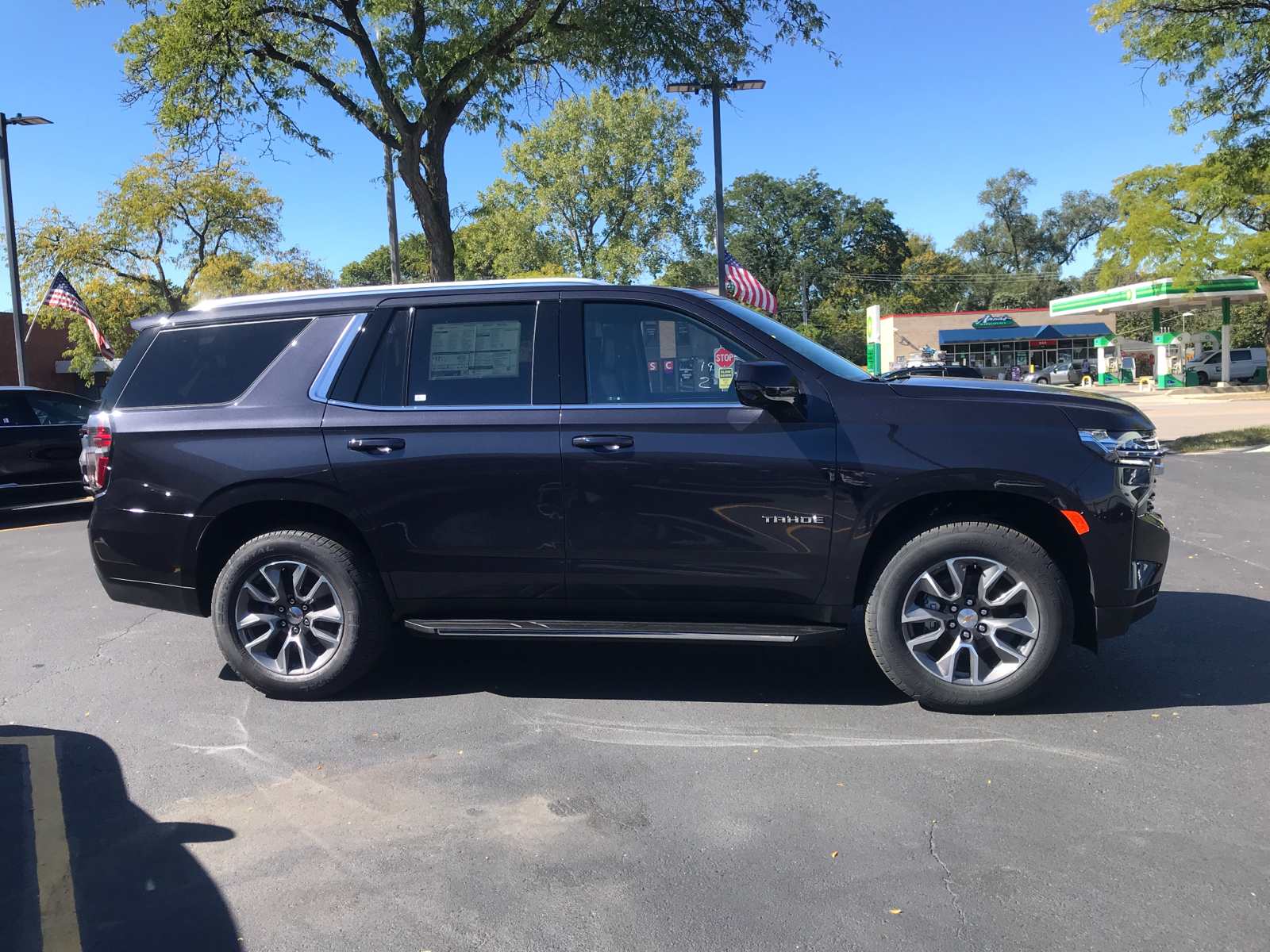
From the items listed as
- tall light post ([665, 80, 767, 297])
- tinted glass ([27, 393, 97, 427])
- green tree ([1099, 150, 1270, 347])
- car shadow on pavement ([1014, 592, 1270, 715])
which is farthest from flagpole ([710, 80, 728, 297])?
green tree ([1099, 150, 1270, 347])

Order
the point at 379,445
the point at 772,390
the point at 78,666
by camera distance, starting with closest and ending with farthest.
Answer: the point at 772,390
the point at 379,445
the point at 78,666

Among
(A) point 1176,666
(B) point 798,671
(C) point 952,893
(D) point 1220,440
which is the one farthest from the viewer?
(D) point 1220,440

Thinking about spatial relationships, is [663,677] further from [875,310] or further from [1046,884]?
[875,310]

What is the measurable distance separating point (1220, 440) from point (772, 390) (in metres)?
16.2

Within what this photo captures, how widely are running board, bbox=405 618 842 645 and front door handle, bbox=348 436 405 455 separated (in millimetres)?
842

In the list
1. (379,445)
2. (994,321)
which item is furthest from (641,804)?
(994,321)

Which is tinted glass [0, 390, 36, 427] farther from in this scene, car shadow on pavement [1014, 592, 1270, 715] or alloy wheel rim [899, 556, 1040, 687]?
car shadow on pavement [1014, 592, 1270, 715]

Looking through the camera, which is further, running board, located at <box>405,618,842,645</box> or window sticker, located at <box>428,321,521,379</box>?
window sticker, located at <box>428,321,521,379</box>

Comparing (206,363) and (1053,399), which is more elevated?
(206,363)

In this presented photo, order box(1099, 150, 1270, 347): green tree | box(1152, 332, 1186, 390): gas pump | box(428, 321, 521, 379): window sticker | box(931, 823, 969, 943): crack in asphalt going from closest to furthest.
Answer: box(931, 823, 969, 943): crack in asphalt < box(428, 321, 521, 379): window sticker < box(1099, 150, 1270, 347): green tree < box(1152, 332, 1186, 390): gas pump

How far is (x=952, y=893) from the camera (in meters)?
3.04

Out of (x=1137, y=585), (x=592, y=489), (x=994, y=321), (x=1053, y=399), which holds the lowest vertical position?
(x=1137, y=585)

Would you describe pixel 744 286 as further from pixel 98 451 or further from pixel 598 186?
pixel 598 186

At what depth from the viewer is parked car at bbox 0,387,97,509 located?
11.5 meters
